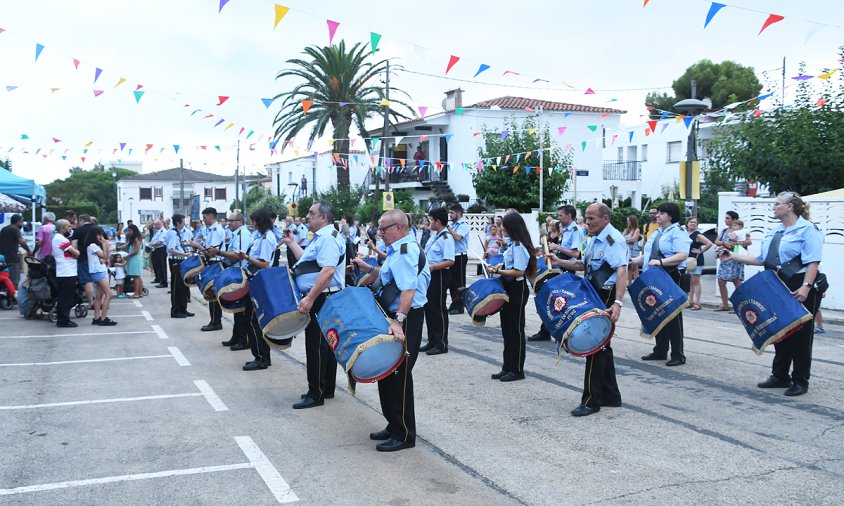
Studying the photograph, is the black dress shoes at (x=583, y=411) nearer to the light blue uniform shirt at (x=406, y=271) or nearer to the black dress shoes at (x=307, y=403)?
the light blue uniform shirt at (x=406, y=271)

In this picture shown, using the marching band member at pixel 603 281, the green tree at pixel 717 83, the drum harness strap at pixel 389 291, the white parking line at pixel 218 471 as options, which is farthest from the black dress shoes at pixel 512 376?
the green tree at pixel 717 83

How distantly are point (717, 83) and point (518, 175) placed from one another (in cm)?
2143

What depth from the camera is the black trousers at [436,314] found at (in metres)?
10.0

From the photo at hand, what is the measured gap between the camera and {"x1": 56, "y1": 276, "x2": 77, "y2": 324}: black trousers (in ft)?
41.7

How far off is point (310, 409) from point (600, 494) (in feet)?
10.4

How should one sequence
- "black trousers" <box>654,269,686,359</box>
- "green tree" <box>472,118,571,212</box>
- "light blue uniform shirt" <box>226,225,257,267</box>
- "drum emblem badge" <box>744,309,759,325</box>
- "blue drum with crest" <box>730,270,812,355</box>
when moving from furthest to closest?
"green tree" <box>472,118,571,212</box>
"light blue uniform shirt" <box>226,225,257,267</box>
"black trousers" <box>654,269,686,359</box>
"drum emblem badge" <box>744,309,759,325</box>
"blue drum with crest" <box>730,270,812,355</box>

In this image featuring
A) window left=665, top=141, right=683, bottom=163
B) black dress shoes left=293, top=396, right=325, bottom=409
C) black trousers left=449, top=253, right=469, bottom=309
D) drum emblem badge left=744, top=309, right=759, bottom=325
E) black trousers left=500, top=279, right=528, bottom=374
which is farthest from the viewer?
window left=665, top=141, right=683, bottom=163

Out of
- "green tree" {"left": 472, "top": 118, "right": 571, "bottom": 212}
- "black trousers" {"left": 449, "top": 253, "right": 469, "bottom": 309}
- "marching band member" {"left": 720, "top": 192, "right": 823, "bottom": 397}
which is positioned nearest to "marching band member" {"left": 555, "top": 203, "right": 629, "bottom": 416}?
"marching band member" {"left": 720, "top": 192, "right": 823, "bottom": 397}

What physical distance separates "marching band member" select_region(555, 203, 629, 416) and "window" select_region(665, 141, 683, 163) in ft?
122

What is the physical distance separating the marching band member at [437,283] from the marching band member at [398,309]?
13.4 feet

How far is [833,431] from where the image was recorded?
616 centimetres

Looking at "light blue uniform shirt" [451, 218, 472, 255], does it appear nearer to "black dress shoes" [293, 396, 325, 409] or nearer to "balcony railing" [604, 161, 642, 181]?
"black dress shoes" [293, 396, 325, 409]

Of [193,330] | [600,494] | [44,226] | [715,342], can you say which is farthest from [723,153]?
[600,494]

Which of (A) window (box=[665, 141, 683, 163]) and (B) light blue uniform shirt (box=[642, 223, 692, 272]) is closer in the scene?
(B) light blue uniform shirt (box=[642, 223, 692, 272])
